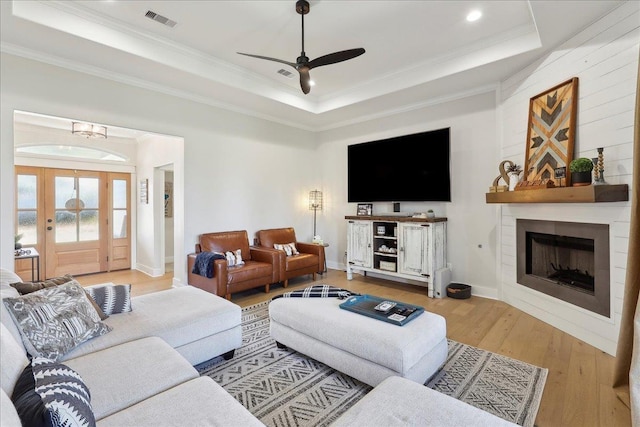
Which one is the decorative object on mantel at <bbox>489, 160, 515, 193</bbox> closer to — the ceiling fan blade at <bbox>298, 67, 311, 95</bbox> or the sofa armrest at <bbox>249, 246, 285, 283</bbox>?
the ceiling fan blade at <bbox>298, 67, 311, 95</bbox>

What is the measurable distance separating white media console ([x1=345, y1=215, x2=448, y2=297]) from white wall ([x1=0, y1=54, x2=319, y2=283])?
1.45 meters

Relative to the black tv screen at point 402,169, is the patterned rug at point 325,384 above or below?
below

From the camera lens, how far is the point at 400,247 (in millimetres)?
4602

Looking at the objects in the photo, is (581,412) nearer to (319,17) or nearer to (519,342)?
(519,342)

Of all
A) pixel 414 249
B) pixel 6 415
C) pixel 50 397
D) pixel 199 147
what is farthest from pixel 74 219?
pixel 6 415

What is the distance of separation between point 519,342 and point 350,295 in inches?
65.1

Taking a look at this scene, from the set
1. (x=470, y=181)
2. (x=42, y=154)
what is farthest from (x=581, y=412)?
(x=42, y=154)

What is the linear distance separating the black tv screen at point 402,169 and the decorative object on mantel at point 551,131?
1.07 meters

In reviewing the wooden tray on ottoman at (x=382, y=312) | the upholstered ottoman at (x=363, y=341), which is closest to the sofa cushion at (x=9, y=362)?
the upholstered ottoman at (x=363, y=341)

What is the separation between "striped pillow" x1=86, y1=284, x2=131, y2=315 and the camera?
7.64 feet

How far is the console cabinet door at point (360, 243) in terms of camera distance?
5000 mm

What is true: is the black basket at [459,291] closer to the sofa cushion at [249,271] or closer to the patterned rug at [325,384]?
the patterned rug at [325,384]

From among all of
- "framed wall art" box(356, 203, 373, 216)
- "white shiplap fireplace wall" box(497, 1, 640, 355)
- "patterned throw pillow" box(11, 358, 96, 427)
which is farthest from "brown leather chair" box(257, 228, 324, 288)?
"patterned throw pillow" box(11, 358, 96, 427)

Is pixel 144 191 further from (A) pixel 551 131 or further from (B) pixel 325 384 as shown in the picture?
(A) pixel 551 131
